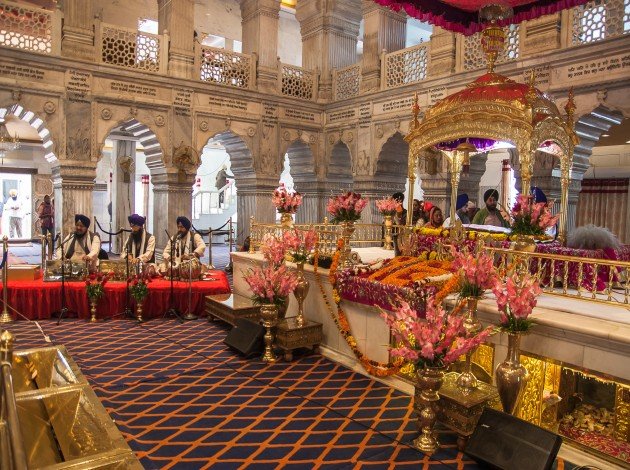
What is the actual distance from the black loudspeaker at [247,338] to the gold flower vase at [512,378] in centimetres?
276

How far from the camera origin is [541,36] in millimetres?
8492

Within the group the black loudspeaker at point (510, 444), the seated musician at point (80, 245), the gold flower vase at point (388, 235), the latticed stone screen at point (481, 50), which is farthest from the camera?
the latticed stone screen at point (481, 50)

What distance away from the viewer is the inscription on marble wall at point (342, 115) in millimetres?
12656

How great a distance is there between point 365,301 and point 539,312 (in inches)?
71.7

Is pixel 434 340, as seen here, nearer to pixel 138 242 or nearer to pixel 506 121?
pixel 506 121

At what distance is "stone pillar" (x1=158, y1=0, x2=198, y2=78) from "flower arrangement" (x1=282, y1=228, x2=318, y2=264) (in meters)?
6.91

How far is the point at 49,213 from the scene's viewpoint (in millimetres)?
14266

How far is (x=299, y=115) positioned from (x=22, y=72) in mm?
6351

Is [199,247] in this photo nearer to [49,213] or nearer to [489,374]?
[489,374]

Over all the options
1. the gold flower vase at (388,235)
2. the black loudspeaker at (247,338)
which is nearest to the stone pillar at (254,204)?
the gold flower vase at (388,235)

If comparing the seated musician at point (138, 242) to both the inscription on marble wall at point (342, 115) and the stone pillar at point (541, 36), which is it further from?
the stone pillar at point (541, 36)

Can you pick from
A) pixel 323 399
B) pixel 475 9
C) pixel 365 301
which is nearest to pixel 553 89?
pixel 475 9

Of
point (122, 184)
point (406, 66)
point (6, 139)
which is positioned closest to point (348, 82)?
point (406, 66)

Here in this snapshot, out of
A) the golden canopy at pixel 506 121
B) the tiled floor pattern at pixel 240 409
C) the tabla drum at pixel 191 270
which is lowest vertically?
the tiled floor pattern at pixel 240 409
